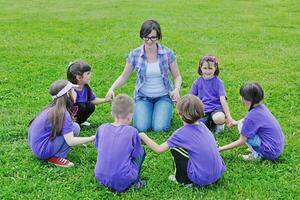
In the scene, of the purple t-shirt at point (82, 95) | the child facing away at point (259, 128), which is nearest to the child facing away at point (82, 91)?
the purple t-shirt at point (82, 95)

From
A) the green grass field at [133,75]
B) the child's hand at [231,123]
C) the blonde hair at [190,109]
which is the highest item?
the blonde hair at [190,109]

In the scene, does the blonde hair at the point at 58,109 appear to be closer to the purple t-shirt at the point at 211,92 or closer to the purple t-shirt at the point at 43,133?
the purple t-shirt at the point at 43,133

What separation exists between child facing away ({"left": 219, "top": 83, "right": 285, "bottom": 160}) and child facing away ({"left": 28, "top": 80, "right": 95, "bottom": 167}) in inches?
71.5

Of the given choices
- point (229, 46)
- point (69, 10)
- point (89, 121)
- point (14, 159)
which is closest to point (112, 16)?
point (69, 10)

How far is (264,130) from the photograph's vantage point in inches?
220

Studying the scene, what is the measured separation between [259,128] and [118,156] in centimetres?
173

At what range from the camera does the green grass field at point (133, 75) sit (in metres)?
5.18

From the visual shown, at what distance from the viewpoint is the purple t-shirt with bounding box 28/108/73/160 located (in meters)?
5.50

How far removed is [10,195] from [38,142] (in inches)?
31.9

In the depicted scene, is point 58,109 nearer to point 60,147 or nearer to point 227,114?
point 60,147

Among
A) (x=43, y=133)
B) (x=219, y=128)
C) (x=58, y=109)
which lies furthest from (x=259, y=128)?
(x=43, y=133)

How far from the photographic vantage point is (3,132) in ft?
21.8

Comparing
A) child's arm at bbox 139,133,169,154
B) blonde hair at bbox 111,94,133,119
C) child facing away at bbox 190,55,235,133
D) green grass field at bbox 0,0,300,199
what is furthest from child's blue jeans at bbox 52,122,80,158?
child facing away at bbox 190,55,235,133

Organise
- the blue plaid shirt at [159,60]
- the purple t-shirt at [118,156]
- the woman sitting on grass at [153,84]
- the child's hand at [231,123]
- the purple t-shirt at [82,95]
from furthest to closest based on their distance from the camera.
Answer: the blue plaid shirt at [159,60] < the woman sitting on grass at [153,84] < the purple t-shirt at [82,95] < the child's hand at [231,123] < the purple t-shirt at [118,156]
